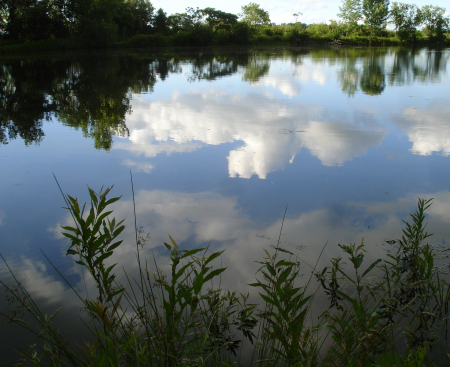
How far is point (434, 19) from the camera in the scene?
56.6 m

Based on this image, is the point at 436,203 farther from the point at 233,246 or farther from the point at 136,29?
the point at 136,29

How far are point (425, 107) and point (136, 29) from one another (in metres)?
45.5

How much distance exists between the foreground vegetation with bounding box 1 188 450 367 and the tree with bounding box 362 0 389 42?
189 ft

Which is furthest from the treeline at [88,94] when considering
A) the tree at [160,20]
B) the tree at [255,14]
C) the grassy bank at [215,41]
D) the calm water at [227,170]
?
the tree at [255,14]

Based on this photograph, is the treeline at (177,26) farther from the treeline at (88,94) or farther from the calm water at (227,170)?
the calm water at (227,170)

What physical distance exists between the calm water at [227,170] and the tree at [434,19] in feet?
Result: 188

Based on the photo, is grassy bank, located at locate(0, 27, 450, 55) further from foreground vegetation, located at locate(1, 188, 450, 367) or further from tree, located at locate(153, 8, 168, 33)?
foreground vegetation, located at locate(1, 188, 450, 367)

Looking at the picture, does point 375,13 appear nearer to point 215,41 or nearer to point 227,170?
point 215,41

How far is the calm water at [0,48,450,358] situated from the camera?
2.81 m

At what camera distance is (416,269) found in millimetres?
2141

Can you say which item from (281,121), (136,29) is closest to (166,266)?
(281,121)

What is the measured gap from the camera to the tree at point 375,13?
2067 inches

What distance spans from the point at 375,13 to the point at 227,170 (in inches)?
2313

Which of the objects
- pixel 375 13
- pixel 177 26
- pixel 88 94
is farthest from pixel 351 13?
pixel 88 94
